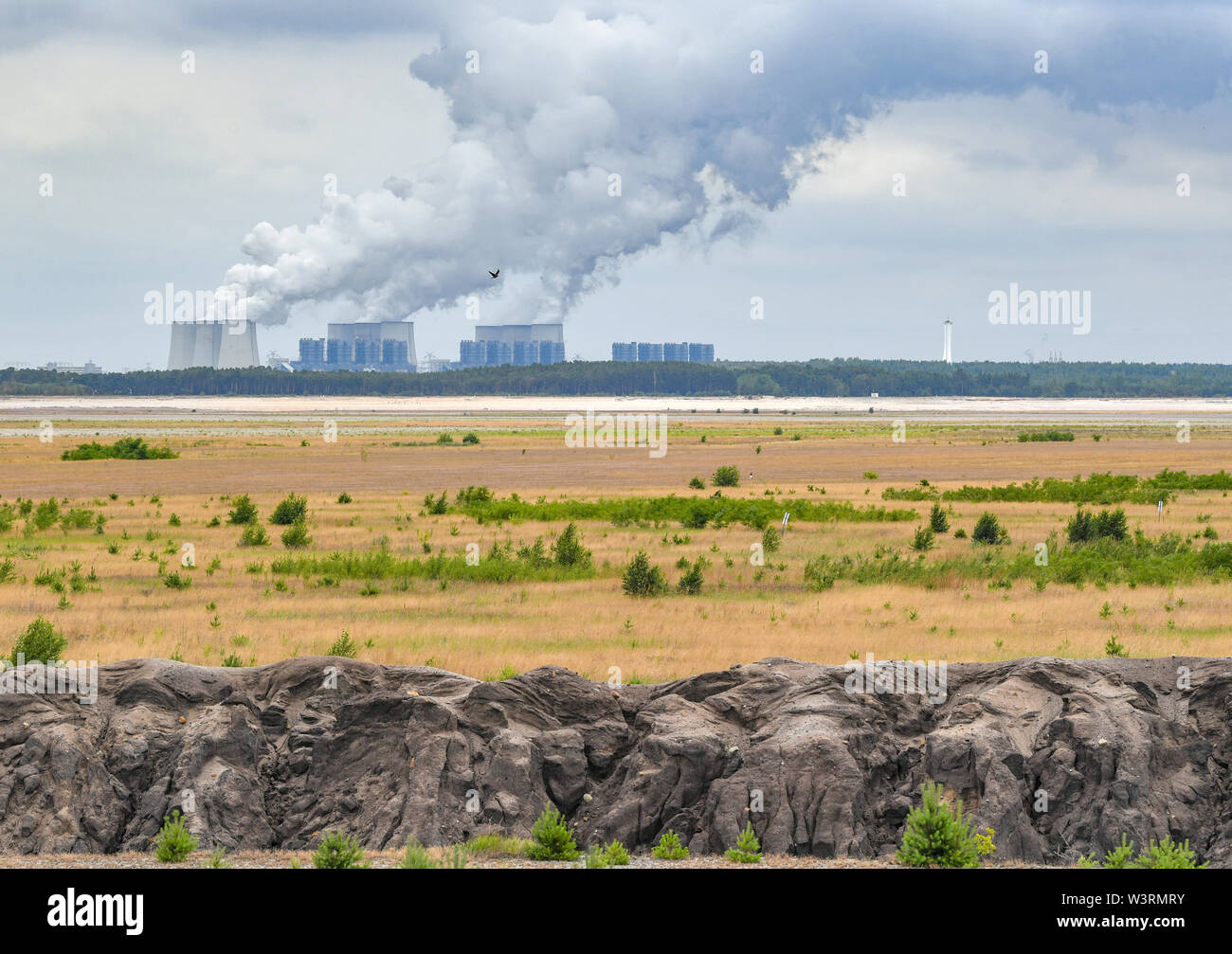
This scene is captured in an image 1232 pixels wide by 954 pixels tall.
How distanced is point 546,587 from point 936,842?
2107 cm

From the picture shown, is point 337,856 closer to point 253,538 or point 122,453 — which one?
point 253,538

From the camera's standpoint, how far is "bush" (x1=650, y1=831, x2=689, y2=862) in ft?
45.7

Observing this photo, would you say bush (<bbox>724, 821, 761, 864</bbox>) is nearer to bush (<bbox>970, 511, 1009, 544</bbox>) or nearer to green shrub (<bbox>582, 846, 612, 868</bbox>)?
green shrub (<bbox>582, 846, 612, 868</bbox>)

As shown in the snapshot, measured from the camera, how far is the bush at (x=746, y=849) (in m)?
13.3

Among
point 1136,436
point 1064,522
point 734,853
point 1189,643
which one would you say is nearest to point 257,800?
point 734,853

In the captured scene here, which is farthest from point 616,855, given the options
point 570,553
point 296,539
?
point 296,539

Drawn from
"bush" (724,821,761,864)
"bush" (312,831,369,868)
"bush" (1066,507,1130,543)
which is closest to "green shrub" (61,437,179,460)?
"bush" (1066,507,1130,543)

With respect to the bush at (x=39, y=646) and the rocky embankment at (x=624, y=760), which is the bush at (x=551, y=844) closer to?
the rocky embankment at (x=624, y=760)

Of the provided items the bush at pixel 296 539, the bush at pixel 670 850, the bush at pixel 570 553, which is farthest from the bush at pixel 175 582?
the bush at pixel 670 850

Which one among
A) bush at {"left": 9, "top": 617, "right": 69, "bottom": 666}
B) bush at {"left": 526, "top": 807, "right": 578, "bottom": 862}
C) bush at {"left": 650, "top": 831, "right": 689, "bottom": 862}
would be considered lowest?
bush at {"left": 650, "top": 831, "right": 689, "bottom": 862}

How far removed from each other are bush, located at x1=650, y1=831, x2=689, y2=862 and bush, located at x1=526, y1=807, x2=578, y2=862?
3.02 feet

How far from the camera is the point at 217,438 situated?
120 meters
